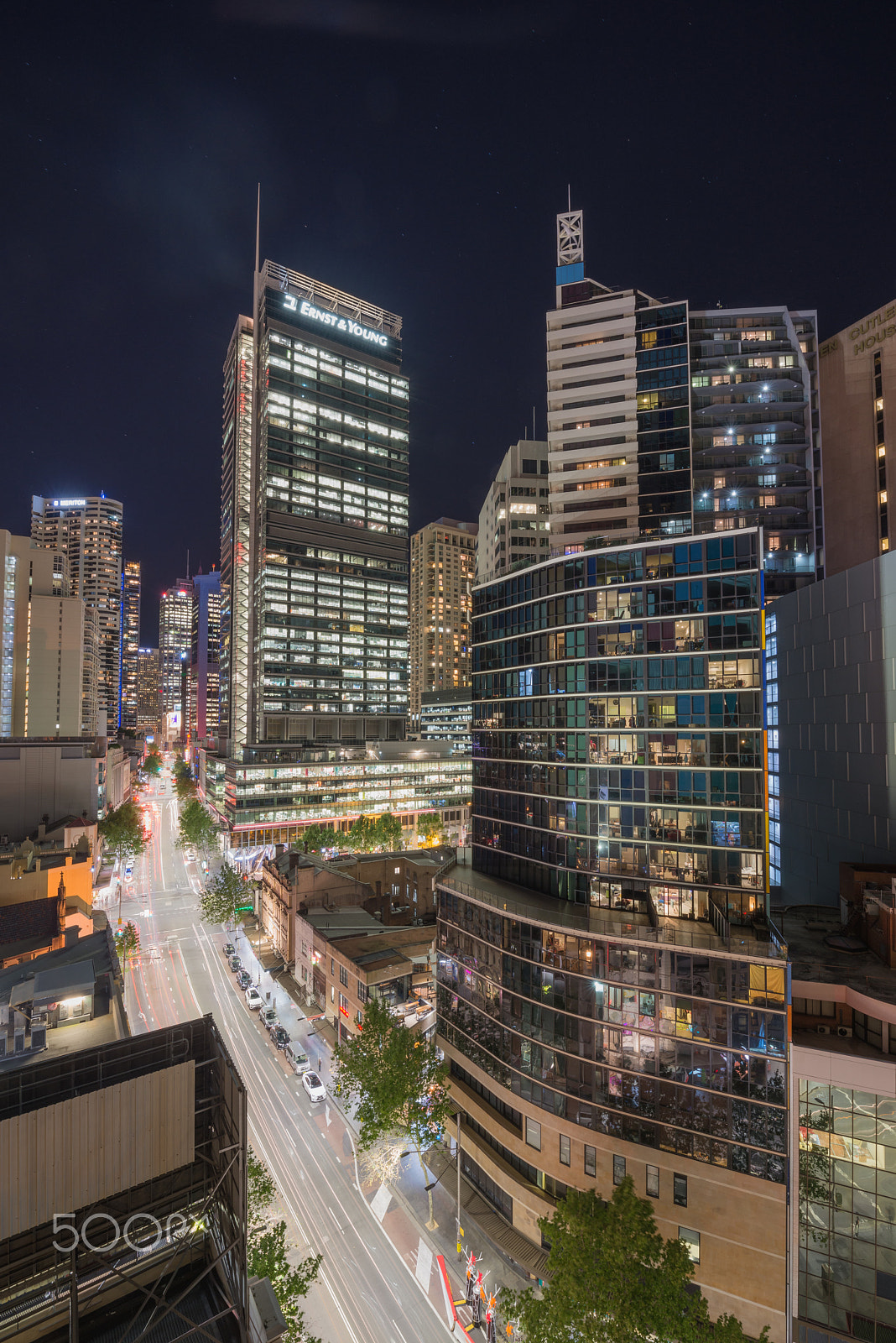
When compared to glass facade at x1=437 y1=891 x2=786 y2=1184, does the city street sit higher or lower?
lower

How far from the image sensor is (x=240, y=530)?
148m

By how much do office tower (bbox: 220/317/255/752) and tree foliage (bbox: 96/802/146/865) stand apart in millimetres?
36004

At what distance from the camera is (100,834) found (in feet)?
325

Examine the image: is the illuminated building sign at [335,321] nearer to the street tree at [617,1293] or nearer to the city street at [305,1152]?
the city street at [305,1152]

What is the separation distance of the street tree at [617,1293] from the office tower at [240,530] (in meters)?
125

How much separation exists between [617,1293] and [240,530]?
151m

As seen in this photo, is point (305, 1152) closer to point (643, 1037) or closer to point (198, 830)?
point (643, 1037)

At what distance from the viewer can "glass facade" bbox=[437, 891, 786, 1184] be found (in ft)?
96.9

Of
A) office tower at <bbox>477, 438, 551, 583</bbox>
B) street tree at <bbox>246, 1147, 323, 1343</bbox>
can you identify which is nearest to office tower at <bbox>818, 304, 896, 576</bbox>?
office tower at <bbox>477, 438, 551, 583</bbox>

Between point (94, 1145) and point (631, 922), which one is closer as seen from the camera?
point (94, 1145)

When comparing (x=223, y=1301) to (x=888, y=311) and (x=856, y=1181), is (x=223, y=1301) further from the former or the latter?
(x=888, y=311)

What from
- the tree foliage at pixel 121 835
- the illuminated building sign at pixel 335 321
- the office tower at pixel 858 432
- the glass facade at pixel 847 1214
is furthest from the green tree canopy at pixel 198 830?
the illuminated building sign at pixel 335 321

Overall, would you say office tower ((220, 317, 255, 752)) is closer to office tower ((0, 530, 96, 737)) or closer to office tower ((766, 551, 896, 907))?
office tower ((0, 530, 96, 737))

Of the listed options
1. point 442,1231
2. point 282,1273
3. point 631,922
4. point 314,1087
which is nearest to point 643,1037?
point 631,922
